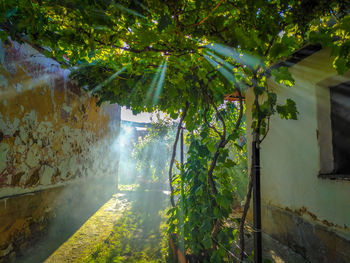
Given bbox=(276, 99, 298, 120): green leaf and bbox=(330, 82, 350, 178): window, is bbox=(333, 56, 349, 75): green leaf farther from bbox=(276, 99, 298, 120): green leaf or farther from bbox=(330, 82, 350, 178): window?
bbox=(330, 82, 350, 178): window

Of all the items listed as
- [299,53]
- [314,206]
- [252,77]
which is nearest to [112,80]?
[252,77]

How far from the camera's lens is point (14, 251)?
2.42 meters

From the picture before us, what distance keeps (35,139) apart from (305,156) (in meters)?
3.66

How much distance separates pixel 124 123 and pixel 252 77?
44.1 feet

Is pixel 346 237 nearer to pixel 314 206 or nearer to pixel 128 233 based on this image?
pixel 314 206

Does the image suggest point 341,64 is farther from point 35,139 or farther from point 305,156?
point 35,139

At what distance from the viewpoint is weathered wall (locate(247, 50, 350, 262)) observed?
2.00 metres

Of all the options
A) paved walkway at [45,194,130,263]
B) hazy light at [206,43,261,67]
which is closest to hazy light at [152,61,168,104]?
hazy light at [206,43,261,67]

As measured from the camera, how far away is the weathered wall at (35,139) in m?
2.31

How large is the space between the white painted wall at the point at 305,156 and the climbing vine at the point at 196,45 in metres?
0.90

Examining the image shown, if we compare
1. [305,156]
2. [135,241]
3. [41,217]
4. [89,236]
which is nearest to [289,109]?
[305,156]

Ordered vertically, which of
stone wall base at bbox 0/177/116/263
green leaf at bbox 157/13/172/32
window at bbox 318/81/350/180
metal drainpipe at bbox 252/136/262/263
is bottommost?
stone wall base at bbox 0/177/116/263

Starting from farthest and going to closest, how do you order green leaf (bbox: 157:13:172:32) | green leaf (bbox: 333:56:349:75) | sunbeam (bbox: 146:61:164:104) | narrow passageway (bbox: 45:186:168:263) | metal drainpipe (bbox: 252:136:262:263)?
narrow passageway (bbox: 45:186:168:263) < sunbeam (bbox: 146:61:164:104) < metal drainpipe (bbox: 252:136:262:263) < green leaf (bbox: 157:13:172:32) < green leaf (bbox: 333:56:349:75)

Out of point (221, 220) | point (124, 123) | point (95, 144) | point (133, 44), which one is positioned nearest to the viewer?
point (133, 44)
